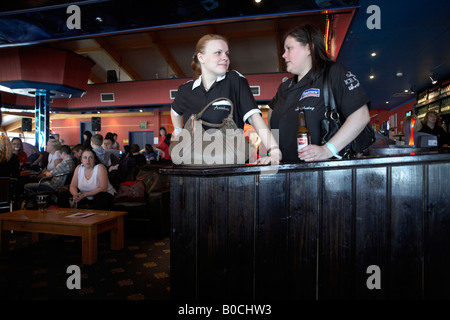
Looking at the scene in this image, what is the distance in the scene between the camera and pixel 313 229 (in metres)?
1.17

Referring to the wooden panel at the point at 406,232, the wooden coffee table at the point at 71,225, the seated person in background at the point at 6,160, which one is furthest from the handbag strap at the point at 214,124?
the seated person in background at the point at 6,160

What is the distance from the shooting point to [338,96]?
54.5 inches

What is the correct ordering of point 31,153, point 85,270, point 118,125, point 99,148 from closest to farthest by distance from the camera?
point 85,270 → point 99,148 → point 31,153 → point 118,125

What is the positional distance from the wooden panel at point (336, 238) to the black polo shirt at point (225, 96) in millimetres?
555

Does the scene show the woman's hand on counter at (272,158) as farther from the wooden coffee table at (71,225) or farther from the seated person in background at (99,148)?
the seated person in background at (99,148)

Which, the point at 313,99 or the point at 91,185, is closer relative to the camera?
the point at 313,99

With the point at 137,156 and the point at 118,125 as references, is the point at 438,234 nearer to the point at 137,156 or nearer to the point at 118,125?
the point at 137,156

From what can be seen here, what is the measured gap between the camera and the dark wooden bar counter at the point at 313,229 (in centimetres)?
112

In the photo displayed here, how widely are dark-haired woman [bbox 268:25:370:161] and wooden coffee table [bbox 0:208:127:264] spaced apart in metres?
2.20

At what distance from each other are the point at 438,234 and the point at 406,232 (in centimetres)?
11

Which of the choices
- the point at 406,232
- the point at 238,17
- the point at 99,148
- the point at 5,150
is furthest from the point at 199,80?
the point at 99,148

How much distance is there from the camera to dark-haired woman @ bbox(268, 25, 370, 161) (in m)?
1.30

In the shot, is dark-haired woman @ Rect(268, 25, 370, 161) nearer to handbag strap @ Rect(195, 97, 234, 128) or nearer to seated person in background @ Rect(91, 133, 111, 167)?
handbag strap @ Rect(195, 97, 234, 128)
